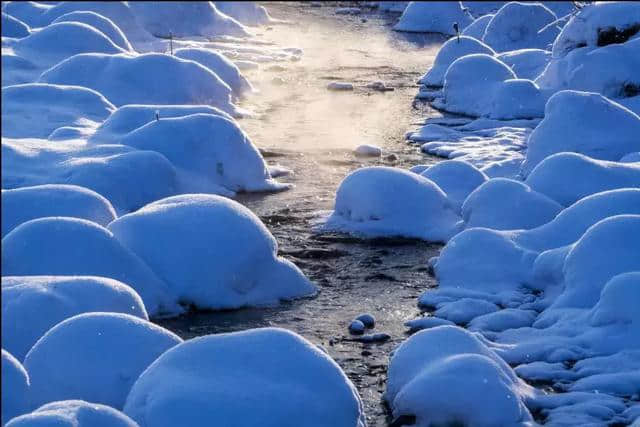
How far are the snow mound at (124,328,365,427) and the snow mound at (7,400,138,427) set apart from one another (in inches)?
28.0

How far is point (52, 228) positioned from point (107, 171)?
246cm

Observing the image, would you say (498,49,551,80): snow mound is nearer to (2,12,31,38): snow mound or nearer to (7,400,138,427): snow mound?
(2,12,31,38): snow mound

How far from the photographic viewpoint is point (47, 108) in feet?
41.4

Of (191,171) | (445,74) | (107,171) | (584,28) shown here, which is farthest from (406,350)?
(445,74)

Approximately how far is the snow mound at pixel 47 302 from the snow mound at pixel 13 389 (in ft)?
3.84

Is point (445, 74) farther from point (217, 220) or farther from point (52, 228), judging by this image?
point (52, 228)

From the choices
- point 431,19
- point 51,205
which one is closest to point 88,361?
point 51,205

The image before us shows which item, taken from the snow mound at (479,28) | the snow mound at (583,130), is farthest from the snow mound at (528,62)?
the snow mound at (583,130)

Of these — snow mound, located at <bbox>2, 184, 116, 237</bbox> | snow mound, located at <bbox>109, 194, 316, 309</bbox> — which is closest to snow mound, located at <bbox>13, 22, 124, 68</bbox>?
snow mound, located at <bbox>2, 184, 116, 237</bbox>

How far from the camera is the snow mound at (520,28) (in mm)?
19797

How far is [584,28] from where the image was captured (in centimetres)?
1451

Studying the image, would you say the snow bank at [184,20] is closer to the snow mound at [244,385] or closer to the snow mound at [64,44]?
the snow mound at [64,44]

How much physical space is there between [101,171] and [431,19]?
15.9 m

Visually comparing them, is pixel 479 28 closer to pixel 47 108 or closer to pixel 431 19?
pixel 431 19
